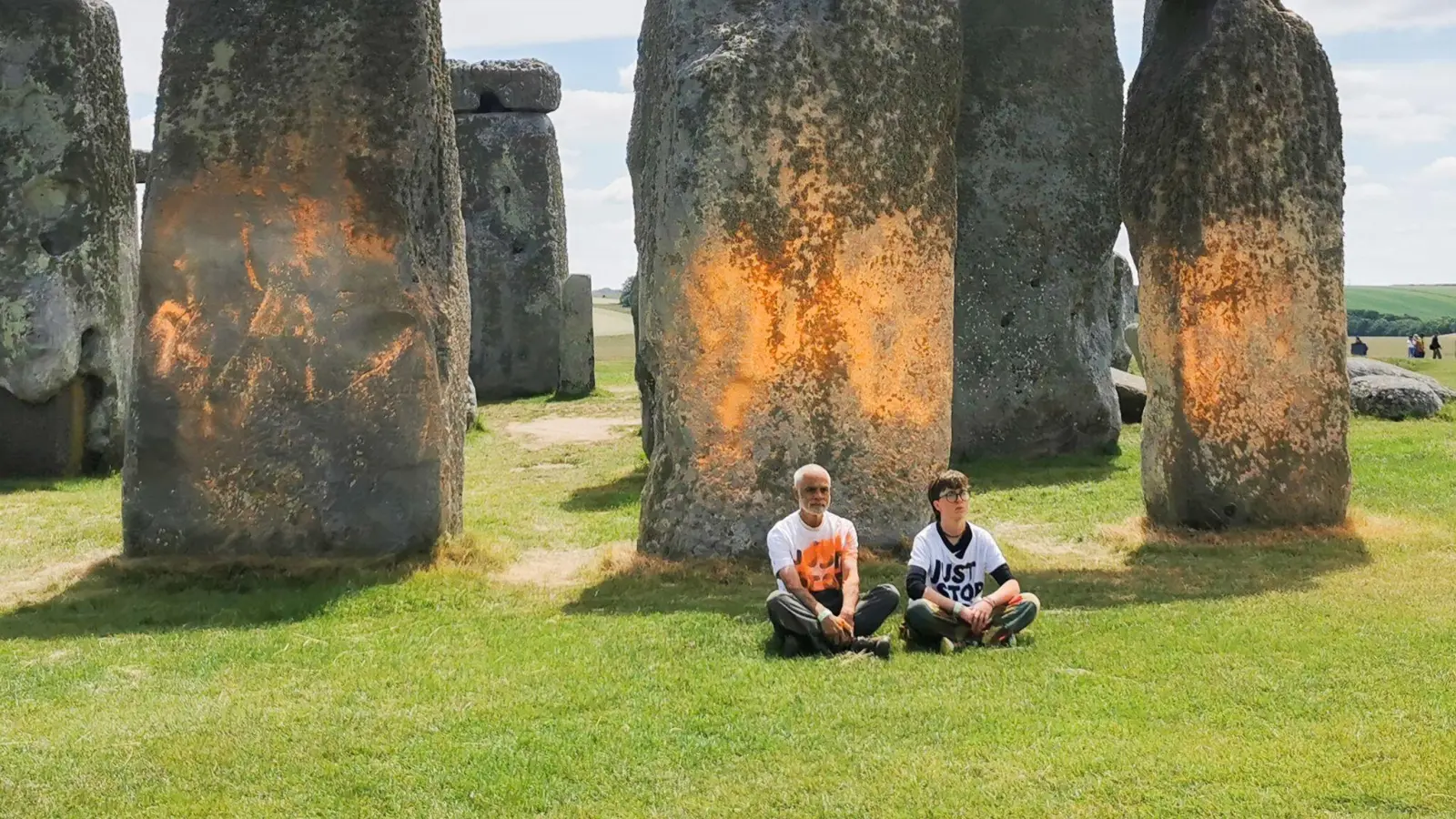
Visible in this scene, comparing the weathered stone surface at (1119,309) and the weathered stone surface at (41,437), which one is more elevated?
the weathered stone surface at (1119,309)

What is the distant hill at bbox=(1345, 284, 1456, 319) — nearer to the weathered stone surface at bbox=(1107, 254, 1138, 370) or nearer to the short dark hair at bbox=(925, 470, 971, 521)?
the weathered stone surface at bbox=(1107, 254, 1138, 370)

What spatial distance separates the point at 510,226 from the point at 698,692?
16648mm

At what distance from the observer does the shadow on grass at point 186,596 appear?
7070mm

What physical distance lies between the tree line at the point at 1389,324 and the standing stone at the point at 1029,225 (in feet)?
134

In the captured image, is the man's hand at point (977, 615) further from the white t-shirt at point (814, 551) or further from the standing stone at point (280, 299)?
the standing stone at point (280, 299)

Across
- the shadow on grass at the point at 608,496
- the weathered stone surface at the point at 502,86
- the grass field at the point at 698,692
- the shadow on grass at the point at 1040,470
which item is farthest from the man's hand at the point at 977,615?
the weathered stone surface at the point at 502,86

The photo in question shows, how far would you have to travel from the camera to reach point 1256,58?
9008 mm

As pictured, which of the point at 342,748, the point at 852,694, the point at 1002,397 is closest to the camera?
the point at 342,748

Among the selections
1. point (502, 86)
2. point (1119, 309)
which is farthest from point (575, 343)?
point (1119, 309)

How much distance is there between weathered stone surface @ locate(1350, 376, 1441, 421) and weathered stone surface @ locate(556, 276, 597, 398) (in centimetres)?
951

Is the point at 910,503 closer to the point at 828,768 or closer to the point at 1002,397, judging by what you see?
the point at 828,768

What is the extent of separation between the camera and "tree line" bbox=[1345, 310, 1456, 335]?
5316 cm

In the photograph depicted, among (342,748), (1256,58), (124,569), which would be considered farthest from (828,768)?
(1256,58)

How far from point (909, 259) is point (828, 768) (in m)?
4.06
